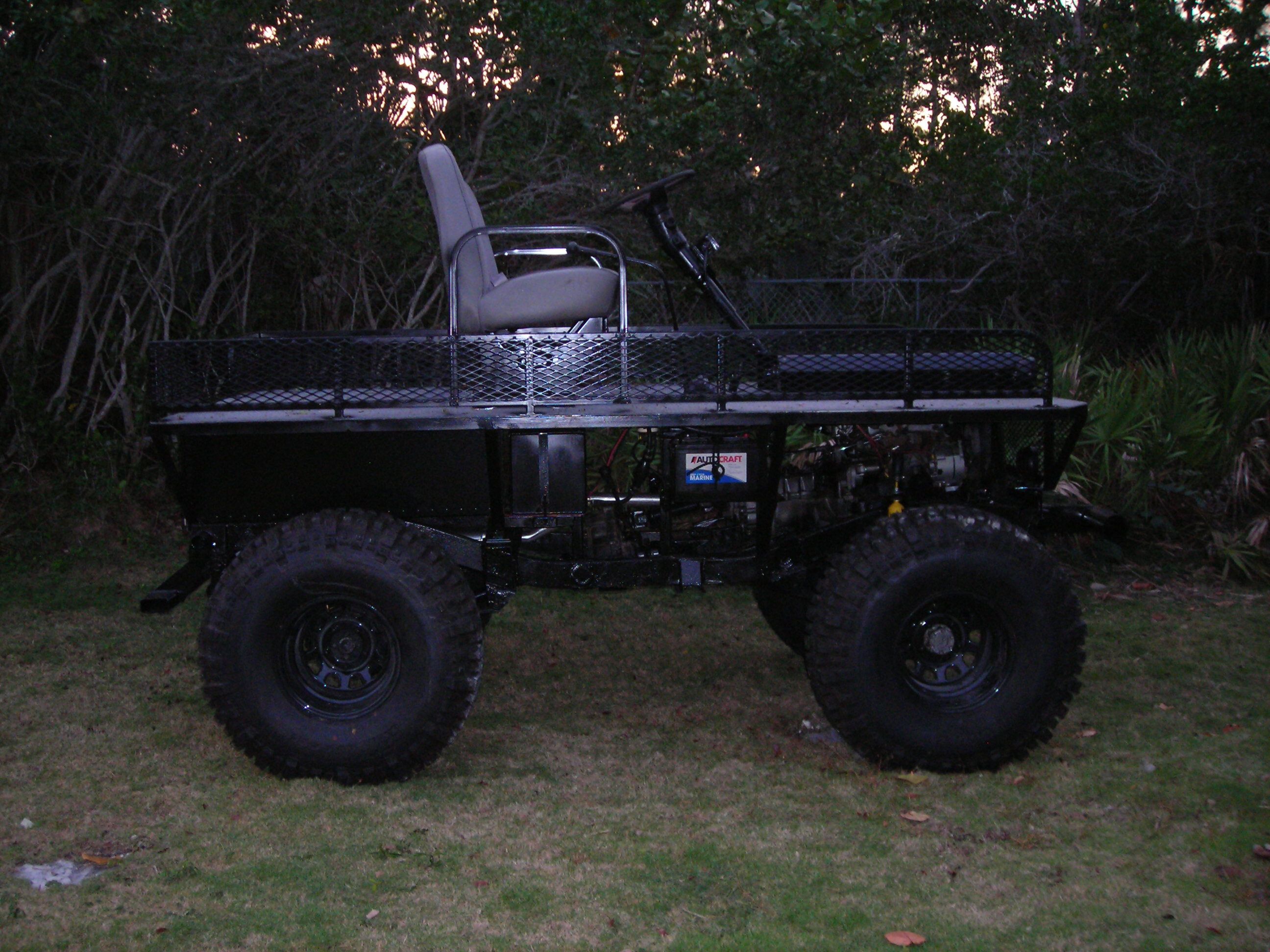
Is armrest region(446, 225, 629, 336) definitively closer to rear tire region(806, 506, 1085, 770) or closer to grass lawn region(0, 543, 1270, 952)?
rear tire region(806, 506, 1085, 770)

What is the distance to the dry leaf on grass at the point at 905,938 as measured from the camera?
3271mm

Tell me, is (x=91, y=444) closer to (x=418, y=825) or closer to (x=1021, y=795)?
(x=418, y=825)

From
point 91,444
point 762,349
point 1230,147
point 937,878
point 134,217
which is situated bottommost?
point 937,878

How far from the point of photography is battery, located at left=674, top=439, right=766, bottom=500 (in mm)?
4570

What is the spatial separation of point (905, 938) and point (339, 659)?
2.17m

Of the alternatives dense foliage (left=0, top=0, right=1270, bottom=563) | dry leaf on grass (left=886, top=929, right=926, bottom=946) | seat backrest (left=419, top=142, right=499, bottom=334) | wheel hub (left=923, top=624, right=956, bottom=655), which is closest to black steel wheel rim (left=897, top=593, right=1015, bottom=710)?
wheel hub (left=923, top=624, right=956, bottom=655)

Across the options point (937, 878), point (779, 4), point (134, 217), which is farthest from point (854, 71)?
point (937, 878)

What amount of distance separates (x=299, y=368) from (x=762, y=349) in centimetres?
163

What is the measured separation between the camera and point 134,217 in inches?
344

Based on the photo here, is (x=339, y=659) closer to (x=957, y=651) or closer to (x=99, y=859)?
(x=99, y=859)

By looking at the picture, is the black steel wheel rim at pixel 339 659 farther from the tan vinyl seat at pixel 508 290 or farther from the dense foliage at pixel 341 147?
the dense foliage at pixel 341 147

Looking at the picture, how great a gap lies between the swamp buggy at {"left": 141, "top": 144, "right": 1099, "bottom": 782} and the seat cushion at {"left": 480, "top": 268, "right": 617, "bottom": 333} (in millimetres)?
296

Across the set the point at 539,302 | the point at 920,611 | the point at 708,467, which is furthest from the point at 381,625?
the point at 920,611

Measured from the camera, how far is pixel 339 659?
446 centimetres
